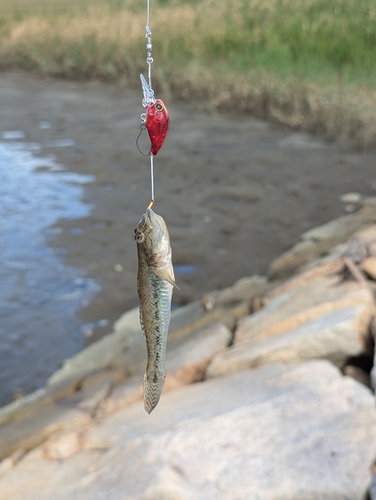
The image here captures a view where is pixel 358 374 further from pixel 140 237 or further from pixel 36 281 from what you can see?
pixel 36 281

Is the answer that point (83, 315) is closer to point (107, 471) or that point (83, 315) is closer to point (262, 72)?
point (107, 471)

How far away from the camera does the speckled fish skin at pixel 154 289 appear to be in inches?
63.8

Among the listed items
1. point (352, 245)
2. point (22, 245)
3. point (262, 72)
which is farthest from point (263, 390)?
point (262, 72)

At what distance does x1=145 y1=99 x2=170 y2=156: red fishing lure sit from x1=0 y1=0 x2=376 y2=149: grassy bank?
29.5 ft

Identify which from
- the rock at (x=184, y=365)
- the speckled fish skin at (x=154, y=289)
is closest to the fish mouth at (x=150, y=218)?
the speckled fish skin at (x=154, y=289)

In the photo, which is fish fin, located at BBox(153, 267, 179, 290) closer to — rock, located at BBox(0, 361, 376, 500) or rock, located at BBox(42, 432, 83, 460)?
rock, located at BBox(0, 361, 376, 500)

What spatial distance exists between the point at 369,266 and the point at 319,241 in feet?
6.88

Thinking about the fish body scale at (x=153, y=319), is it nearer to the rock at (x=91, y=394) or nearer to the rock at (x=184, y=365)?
the rock at (x=184, y=365)

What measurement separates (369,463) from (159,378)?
1.84 meters

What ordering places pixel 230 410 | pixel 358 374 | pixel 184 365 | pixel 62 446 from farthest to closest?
pixel 184 365, pixel 358 374, pixel 62 446, pixel 230 410

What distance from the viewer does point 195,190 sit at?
933 cm

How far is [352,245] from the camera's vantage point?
5.29 m

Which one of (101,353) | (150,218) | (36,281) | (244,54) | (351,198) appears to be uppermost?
(150,218)

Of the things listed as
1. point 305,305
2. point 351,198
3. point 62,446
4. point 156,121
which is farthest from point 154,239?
point 351,198
